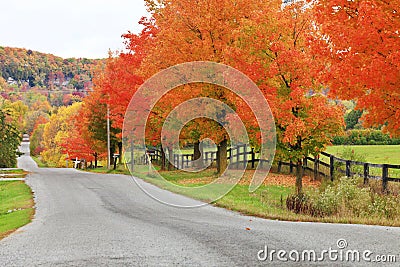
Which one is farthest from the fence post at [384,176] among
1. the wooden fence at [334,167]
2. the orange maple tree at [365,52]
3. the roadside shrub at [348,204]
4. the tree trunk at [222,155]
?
the tree trunk at [222,155]

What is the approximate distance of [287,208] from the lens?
1678 centimetres

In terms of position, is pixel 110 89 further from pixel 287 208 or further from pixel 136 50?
pixel 287 208

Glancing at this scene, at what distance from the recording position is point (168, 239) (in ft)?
35.0

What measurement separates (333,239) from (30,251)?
6.16 m

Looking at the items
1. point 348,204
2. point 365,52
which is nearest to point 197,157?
point 348,204

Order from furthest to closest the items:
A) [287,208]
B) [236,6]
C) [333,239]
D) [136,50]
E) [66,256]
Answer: [136,50] → [236,6] → [287,208] → [333,239] → [66,256]

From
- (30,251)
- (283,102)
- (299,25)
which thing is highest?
(299,25)

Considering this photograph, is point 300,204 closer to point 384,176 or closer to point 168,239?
point 384,176

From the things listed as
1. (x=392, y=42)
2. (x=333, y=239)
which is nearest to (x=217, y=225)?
(x=333, y=239)

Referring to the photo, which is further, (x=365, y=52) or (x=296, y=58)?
(x=296, y=58)

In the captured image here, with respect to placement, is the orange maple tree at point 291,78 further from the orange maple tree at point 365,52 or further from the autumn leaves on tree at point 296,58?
the orange maple tree at point 365,52
